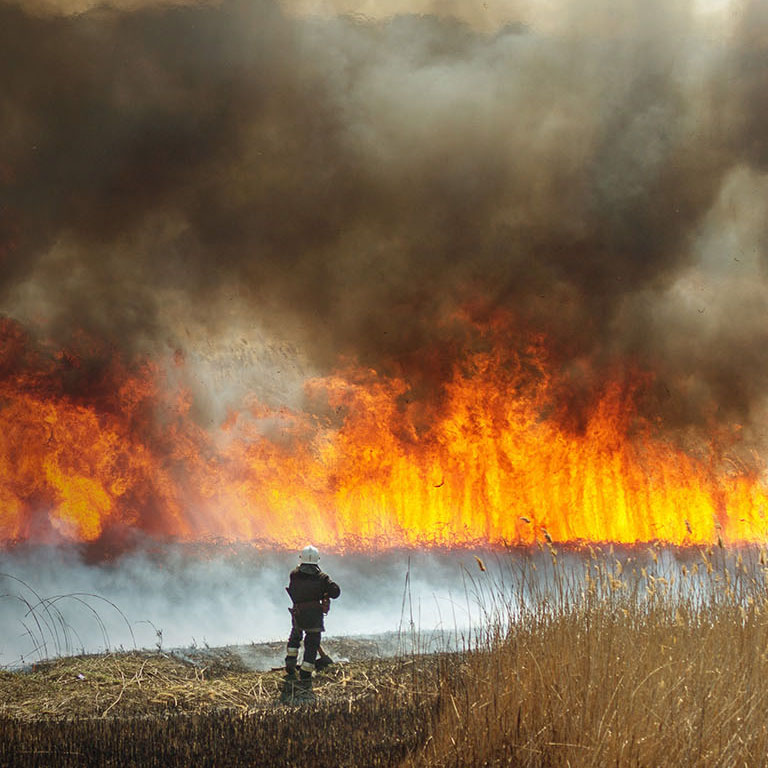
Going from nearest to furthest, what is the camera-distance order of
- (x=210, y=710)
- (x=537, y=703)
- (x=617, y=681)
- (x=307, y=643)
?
1. (x=617, y=681)
2. (x=537, y=703)
3. (x=210, y=710)
4. (x=307, y=643)

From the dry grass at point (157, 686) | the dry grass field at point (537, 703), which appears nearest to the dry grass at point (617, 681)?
the dry grass field at point (537, 703)

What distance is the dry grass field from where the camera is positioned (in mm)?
7234

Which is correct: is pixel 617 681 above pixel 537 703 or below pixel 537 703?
above

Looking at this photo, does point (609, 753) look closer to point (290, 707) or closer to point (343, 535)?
point (290, 707)

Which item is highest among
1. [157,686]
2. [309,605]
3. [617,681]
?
[309,605]

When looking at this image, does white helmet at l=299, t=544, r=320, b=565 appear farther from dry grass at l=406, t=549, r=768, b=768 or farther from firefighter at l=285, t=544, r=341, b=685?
dry grass at l=406, t=549, r=768, b=768

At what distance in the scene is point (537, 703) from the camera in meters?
8.11

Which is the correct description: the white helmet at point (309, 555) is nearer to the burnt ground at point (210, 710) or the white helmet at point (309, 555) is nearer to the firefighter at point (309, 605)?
the firefighter at point (309, 605)

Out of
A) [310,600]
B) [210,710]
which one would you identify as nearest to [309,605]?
[310,600]

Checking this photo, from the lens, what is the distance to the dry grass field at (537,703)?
7234mm

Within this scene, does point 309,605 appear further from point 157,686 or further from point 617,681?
point 617,681

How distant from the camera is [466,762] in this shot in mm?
7680

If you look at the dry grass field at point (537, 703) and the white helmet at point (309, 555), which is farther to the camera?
the white helmet at point (309, 555)

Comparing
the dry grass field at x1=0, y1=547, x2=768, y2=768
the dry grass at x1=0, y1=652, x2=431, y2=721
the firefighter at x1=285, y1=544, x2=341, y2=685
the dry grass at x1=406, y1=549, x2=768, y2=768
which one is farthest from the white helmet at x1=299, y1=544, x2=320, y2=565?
the dry grass at x1=406, y1=549, x2=768, y2=768
